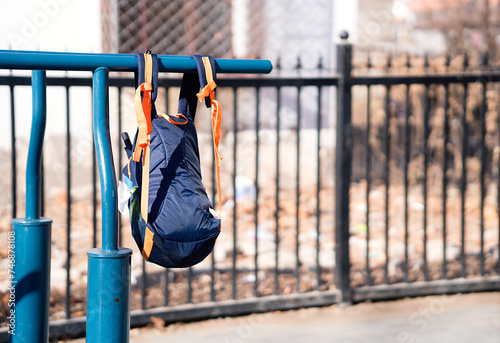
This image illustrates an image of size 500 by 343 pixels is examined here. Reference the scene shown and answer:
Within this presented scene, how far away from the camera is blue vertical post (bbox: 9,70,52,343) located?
6.76 ft

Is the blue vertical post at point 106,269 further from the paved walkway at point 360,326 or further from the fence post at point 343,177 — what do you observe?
the fence post at point 343,177

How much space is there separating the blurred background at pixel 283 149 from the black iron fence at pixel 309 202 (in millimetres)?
22

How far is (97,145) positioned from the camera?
72.0 inches

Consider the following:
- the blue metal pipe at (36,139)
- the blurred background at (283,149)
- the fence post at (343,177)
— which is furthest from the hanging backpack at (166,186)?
the fence post at (343,177)

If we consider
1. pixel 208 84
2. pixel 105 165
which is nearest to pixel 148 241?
pixel 105 165

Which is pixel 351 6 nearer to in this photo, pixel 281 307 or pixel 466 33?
pixel 466 33

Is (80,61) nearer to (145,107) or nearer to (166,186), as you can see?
(145,107)

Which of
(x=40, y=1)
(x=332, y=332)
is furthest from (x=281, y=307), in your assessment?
(x=40, y=1)

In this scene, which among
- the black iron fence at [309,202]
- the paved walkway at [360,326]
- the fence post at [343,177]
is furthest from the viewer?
the fence post at [343,177]

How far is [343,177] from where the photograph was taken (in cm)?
451

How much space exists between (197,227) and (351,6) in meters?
7.24

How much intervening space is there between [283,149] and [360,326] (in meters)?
4.22

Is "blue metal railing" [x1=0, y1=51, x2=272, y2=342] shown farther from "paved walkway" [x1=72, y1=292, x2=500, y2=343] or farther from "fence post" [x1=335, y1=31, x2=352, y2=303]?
"fence post" [x1=335, y1=31, x2=352, y2=303]

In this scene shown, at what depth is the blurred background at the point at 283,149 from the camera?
485cm
